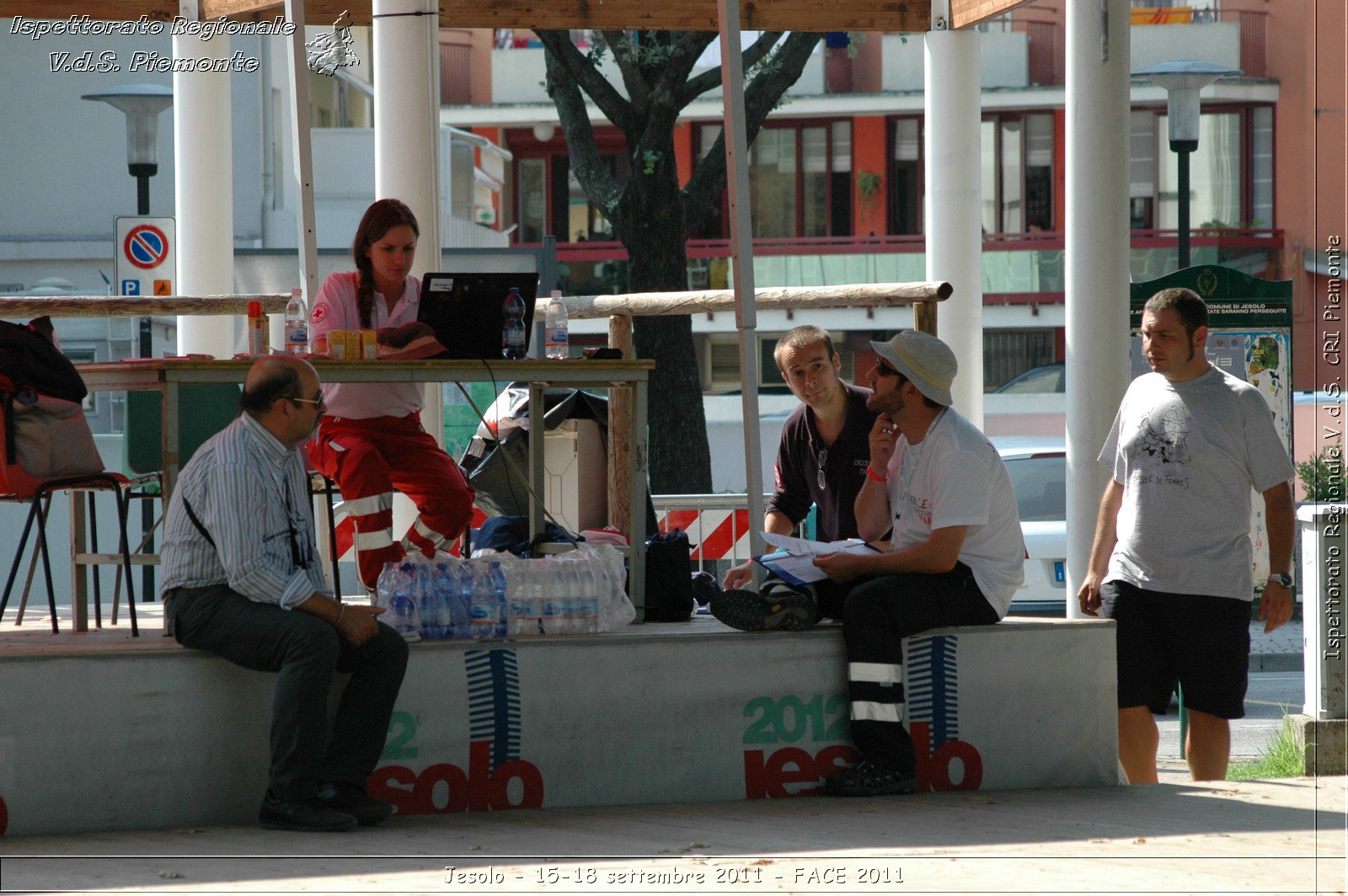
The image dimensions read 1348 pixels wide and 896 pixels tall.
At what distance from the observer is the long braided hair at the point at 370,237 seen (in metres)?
5.95

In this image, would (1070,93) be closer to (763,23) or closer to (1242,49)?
(763,23)

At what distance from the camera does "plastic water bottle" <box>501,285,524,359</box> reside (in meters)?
5.64

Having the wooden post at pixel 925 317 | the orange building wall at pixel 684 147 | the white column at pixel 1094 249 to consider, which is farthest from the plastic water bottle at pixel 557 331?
the orange building wall at pixel 684 147

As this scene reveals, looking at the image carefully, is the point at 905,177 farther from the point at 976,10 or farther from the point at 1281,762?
the point at 1281,762

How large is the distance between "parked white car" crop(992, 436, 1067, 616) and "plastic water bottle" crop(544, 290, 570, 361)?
12.7 ft

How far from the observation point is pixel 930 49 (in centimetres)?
934

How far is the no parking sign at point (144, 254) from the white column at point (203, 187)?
2.58 m

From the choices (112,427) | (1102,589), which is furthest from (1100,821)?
(112,427)

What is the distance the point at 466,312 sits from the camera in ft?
18.7

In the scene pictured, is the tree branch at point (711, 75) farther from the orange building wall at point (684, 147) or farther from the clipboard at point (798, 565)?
the orange building wall at point (684, 147)

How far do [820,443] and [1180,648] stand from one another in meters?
1.43

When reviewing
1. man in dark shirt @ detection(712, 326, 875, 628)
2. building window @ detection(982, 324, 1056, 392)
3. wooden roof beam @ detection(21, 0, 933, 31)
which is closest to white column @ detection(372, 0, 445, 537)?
wooden roof beam @ detection(21, 0, 933, 31)

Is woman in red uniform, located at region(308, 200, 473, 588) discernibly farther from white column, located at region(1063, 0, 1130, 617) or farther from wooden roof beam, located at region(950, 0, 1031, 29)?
wooden roof beam, located at region(950, 0, 1031, 29)

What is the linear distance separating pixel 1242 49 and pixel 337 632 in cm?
2938
